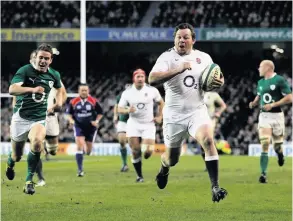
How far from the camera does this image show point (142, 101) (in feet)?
54.8

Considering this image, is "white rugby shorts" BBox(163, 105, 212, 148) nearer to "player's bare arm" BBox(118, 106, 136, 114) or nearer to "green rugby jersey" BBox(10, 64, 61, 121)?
"green rugby jersey" BBox(10, 64, 61, 121)

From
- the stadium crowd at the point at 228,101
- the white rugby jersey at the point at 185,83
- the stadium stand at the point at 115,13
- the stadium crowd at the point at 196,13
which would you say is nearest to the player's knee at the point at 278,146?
the white rugby jersey at the point at 185,83

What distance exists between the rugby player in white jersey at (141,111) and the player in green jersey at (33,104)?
3855 mm

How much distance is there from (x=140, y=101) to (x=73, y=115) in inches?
120

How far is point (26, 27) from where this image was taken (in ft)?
107

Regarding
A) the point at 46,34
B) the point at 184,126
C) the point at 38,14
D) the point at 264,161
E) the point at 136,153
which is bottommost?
the point at 264,161

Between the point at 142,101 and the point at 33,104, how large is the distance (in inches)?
184

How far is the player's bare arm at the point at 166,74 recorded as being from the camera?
31.0 feet

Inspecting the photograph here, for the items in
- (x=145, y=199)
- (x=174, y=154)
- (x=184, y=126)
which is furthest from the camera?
(x=145, y=199)

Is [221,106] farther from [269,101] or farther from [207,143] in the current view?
[207,143]

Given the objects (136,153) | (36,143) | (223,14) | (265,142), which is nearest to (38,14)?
(223,14)

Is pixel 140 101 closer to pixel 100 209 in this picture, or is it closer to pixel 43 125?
pixel 43 125

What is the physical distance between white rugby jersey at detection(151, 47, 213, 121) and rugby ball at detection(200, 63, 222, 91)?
0.16 m

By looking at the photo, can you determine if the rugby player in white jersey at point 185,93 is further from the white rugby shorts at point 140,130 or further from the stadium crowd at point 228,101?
the stadium crowd at point 228,101
